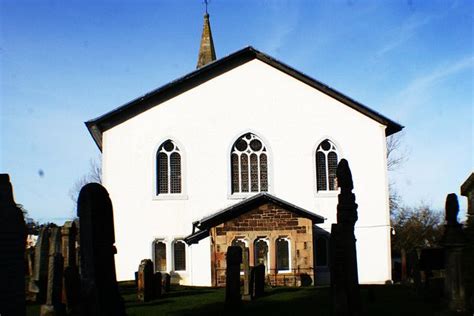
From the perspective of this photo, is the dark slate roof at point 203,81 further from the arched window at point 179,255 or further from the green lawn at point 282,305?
the green lawn at point 282,305

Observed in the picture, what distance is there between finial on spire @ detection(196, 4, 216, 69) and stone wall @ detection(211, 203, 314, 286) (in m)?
19.0

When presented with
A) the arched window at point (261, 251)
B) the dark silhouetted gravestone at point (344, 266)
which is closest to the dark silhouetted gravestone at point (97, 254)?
the dark silhouetted gravestone at point (344, 266)

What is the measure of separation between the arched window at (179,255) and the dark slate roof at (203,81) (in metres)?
6.40

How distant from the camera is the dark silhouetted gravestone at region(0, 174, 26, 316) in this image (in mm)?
6883

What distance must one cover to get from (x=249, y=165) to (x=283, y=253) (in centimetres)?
476

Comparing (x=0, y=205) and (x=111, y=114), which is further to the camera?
(x=111, y=114)

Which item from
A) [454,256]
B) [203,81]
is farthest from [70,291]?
[203,81]

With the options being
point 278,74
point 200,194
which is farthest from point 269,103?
point 200,194

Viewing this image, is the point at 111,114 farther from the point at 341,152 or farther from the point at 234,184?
the point at 341,152

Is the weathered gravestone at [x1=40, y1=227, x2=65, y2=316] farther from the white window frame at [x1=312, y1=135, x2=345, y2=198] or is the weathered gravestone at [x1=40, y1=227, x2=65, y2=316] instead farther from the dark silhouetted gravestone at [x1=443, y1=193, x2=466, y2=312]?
the white window frame at [x1=312, y1=135, x2=345, y2=198]

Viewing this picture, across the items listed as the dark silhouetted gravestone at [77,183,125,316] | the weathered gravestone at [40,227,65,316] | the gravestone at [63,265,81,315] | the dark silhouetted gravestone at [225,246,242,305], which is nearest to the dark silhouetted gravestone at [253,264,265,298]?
the dark silhouetted gravestone at [225,246,242,305]

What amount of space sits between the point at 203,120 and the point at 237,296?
566 inches

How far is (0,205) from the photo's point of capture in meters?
6.89

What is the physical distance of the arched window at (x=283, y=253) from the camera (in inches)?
1001
